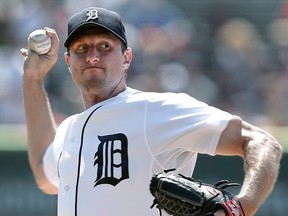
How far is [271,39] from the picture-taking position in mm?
9617

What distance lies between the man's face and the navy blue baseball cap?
1.0 inches

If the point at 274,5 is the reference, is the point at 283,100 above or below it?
below

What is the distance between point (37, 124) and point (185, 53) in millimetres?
5289

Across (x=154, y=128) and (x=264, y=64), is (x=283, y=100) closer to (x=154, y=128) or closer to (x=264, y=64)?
(x=264, y=64)

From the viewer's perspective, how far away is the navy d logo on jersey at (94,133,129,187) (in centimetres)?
335

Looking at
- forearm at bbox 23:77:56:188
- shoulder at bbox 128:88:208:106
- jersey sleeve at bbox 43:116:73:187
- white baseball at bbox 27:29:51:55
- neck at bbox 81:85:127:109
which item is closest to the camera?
shoulder at bbox 128:88:208:106

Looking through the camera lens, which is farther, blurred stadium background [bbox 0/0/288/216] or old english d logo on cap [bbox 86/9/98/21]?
blurred stadium background [bbox 0/0/288/216]

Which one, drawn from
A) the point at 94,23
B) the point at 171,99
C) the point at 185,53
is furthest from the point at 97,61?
the point at 185,53

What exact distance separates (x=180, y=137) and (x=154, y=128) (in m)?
0.12

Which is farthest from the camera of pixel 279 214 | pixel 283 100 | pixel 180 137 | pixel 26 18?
pixel 26 18

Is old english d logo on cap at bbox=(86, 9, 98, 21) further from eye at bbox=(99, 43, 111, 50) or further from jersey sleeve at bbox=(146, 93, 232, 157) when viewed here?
jersey sleeve at bbox=(146, 93, 232, 157)

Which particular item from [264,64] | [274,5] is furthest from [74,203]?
[274,5]

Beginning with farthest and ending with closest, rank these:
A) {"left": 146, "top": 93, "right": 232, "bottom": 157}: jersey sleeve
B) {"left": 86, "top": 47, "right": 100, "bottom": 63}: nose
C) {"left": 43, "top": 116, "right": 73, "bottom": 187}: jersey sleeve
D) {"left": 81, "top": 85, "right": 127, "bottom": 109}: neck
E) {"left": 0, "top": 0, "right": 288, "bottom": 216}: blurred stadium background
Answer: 1. {"left": 0, "top": 0, "right": 288, "bottom": 216}: blurred stadium background
2. {"left": 43, "top": 116, "right": 73, "bottom": 187}: jersey sleeve
3. {"left": 81, "top": 85, "right": 127, "bottom": 109}: neck
4. {"left": 86, "top": 47, "right": 100, "bottom": 63}: nose
5. {"left": 146, "top": 93, "right": 232, "bottom": 157}: jersey sleeve

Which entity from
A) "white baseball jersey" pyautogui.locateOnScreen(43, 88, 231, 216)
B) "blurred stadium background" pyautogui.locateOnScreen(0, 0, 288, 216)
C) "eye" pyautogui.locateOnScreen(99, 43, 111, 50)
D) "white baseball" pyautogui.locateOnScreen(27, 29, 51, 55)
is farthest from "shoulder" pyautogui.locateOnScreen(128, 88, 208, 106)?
"blurred stadium background" pyautogui.locateOnScreen(0, 0, 288, 216)
